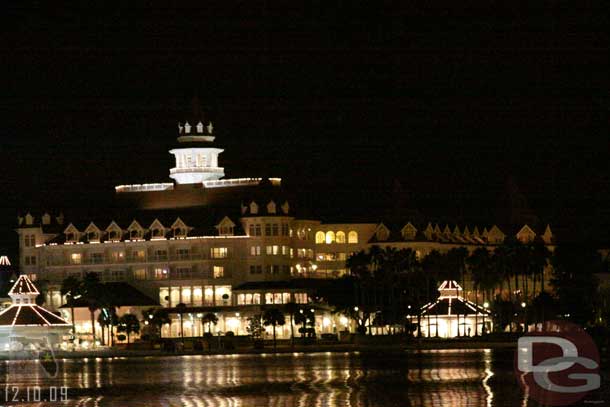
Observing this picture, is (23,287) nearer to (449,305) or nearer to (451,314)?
(449,305)

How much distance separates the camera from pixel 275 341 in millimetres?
199625

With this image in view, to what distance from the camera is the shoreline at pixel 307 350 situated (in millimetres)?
173625

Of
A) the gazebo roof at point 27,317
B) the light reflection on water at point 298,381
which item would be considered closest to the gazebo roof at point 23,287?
the gazebo roof at point 27,317

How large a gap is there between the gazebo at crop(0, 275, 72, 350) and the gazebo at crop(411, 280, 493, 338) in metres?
38.4

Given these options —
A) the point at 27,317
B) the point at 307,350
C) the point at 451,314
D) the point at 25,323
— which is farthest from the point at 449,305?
the point at 25,323

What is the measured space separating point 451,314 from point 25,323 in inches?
1747

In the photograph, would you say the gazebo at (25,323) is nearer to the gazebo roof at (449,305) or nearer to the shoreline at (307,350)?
the shoreline at (307,350)

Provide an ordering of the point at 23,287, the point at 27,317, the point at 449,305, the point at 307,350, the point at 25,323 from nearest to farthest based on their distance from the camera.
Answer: the point at 307,350
the point at 25,323
the point at 27,317
the point at 23,287
the point at 449,305

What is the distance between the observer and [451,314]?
195 meters

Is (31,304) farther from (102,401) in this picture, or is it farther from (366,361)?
(102,401)

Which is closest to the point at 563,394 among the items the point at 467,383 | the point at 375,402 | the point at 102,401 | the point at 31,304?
the point at 375,402

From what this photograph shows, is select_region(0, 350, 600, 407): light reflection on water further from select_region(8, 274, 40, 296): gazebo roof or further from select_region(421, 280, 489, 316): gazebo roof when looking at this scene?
select_region(421, 280, 489, 316): gazebo roof

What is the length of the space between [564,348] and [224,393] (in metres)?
32.6

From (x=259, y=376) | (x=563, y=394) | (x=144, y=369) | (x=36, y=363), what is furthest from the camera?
(x=36, y=363)
